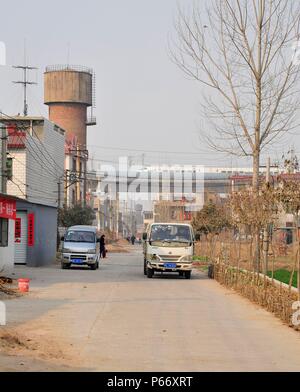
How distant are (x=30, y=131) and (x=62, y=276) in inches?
598

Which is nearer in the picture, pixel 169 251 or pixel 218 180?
pixel 169 251

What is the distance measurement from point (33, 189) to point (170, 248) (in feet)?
42.4

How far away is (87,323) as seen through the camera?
639 inches

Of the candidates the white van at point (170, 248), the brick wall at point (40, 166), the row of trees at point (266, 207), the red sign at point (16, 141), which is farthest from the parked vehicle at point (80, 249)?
the row of trees at point (266, 207)

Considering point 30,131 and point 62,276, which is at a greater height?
point 30,131

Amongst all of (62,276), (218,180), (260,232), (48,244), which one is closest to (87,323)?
(260,232)

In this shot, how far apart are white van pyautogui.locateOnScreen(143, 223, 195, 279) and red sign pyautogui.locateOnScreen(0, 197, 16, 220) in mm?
5928

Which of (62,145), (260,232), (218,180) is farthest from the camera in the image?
(218,180)

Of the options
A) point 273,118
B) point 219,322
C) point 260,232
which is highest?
point 273,118

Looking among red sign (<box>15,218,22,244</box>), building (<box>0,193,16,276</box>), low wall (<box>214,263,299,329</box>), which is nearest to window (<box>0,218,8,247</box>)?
building (<box>0,193,16,276</box>)

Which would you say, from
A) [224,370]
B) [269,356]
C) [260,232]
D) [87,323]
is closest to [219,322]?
[87,323]

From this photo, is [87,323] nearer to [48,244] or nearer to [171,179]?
[48,244]

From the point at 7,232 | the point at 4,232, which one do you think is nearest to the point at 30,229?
the point at 7,232

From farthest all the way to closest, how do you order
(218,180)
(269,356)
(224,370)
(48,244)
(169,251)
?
1. (218,180)
2. (48,244)
3. (169,251)
4. (269,356)
5. (224,370)
